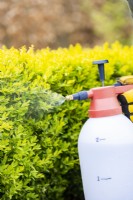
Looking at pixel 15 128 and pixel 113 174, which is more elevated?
pixel 15 128

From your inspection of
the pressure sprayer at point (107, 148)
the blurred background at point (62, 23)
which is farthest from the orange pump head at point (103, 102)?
the blurred background at point (62, 23)

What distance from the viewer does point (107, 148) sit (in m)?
3.03

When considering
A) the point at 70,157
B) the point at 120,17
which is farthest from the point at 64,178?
the point at 120,17

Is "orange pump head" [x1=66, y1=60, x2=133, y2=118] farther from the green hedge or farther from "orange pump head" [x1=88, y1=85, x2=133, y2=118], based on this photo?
the green hedge

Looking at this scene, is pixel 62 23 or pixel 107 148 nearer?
pixel 107 148

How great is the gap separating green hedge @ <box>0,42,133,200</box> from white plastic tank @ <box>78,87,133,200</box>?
1.03 ft

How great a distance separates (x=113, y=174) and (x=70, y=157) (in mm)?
672

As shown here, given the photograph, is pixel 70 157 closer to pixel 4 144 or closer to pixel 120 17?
pixel 4 144

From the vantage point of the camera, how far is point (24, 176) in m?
3.24

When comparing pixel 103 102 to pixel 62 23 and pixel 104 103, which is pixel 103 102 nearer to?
pixel 104 103

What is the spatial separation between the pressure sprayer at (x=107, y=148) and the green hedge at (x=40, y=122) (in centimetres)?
32

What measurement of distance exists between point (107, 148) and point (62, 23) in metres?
5.58

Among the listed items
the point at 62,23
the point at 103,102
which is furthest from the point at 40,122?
the point at 62,23

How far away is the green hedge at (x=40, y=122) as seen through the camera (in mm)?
3125
